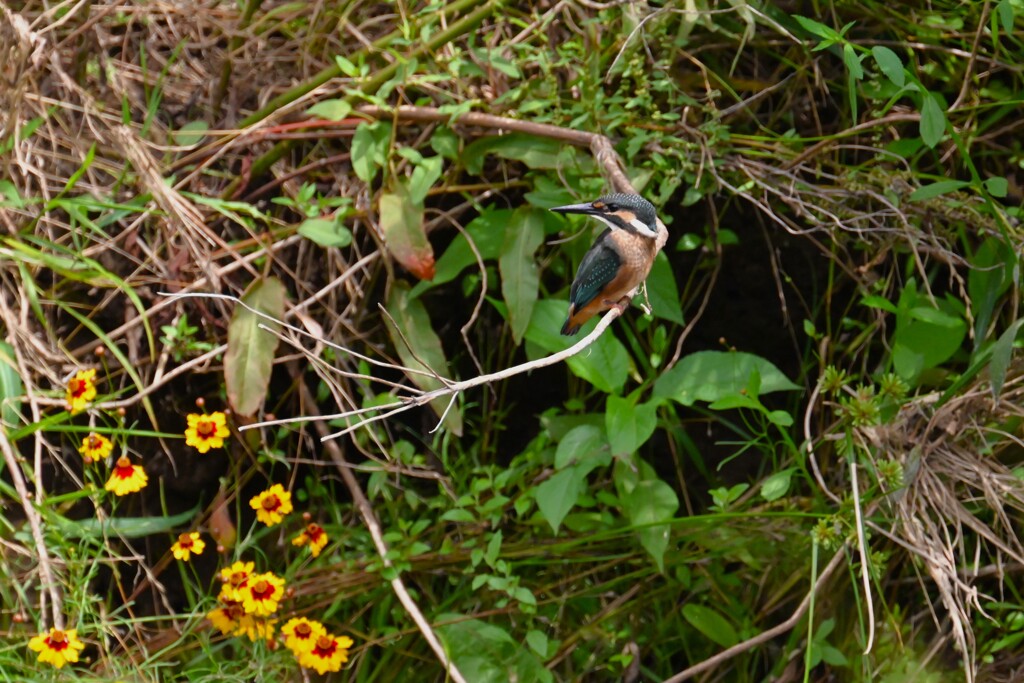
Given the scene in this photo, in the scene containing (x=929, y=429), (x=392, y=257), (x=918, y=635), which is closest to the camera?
(x=929, y=429)

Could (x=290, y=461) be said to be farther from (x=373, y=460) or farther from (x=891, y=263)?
(x=891, y=263)

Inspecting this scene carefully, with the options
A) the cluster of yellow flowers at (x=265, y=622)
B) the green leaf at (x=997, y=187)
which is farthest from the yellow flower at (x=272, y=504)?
the green leaf at (x=997, y=187)

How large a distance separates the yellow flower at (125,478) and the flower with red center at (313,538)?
37cm

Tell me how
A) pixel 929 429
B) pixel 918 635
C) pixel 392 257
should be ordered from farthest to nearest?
pixel 392 257
pixel 918 635
pixel 929 429

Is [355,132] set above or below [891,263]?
above

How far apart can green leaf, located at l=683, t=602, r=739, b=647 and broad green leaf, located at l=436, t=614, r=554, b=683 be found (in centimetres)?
34

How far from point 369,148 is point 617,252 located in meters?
0.74

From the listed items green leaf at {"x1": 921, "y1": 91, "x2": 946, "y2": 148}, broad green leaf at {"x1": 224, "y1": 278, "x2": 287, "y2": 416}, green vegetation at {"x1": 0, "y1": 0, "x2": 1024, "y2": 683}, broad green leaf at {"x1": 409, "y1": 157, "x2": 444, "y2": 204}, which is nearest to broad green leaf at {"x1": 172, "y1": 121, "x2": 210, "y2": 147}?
green vegetation at {"x1": 0, "y1": 0, "x2": 1024, "y2": 683}

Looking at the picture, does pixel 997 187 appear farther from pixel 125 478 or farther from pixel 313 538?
pixel 125 478

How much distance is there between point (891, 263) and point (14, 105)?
217cm

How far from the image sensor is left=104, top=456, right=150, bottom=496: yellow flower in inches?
96.9

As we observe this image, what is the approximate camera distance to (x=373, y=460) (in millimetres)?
2709

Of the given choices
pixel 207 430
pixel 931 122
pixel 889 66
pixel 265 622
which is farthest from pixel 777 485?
pixel 207 430

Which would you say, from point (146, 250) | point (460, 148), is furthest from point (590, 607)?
point (146, 250)
